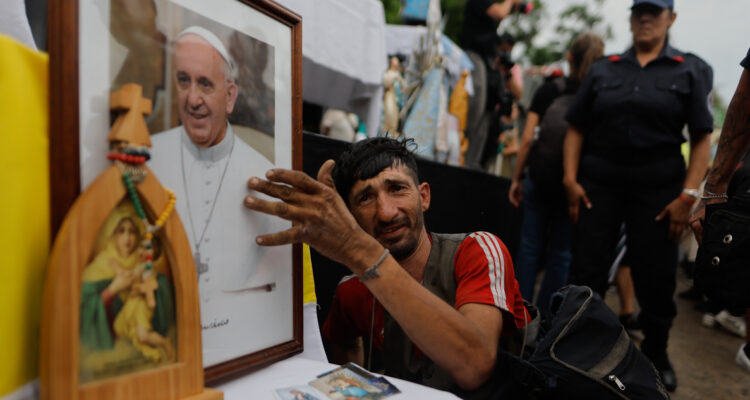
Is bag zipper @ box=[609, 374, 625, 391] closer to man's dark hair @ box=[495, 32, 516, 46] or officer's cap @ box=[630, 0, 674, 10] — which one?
officer's cap @ box=[630, 0, 674, 10]

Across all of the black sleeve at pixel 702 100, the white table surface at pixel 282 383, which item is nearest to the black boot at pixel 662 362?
the black sleeve at pixel 702 100

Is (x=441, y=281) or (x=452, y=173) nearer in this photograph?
(x=441, y=281)

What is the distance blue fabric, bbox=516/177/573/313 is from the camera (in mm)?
2924

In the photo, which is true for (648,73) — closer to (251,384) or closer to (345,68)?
(345,68)

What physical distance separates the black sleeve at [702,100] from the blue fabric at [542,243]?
0.93 metres

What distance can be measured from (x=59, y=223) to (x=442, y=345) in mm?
673

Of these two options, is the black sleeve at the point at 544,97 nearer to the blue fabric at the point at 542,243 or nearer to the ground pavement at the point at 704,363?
the blue fabric at the point at 542,243

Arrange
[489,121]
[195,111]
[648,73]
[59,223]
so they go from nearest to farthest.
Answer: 1. [59,223]
2. [195,111]
3. [648,73]
4. [489,121]

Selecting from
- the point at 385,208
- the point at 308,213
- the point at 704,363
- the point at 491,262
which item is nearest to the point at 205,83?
the point at 308,213

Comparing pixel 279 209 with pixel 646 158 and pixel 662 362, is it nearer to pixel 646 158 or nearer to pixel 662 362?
pixel 646 158

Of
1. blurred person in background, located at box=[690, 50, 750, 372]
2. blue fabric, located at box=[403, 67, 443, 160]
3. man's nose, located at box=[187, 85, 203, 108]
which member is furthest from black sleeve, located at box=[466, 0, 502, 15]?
man's nose, located at box=[187, 85, 203, 108]

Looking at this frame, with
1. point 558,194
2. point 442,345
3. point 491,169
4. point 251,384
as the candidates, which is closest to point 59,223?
point 251,384

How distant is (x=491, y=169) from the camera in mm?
4547

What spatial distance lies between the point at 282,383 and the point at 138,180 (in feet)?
1.28
